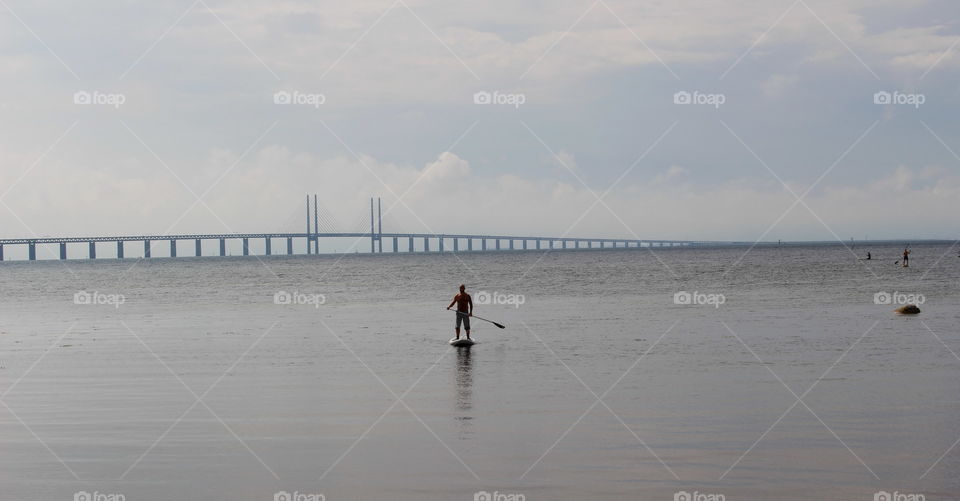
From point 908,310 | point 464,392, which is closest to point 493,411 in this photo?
point 464,392

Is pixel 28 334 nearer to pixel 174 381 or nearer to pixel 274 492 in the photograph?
pixel 174 381

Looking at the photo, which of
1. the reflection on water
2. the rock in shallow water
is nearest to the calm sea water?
the reflection on water

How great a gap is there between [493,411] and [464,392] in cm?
223

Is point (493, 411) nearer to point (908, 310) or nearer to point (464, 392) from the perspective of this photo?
point (464, 392)

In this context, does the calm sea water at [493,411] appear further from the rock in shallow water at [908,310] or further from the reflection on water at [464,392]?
the rock in shallow water at [908,310]

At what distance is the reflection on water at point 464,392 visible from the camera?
45.9 ft

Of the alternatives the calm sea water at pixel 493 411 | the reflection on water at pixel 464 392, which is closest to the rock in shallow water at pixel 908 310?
the calm sea water at pixel 493 411

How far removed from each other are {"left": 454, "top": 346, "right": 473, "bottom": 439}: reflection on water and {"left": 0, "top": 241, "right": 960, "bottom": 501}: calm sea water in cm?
10

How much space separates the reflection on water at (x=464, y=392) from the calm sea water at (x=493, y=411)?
10 centimetres

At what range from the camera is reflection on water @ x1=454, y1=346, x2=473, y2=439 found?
551 inches

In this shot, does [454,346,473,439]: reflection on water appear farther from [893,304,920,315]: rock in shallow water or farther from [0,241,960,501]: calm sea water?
[893,304,920,315]: rock in shallow water

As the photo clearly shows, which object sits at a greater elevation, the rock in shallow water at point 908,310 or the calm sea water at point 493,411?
the rock in shallow water at point 908,310

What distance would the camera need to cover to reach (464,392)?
17.5m

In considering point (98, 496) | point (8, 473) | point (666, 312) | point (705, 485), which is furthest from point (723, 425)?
point (666, 312)
